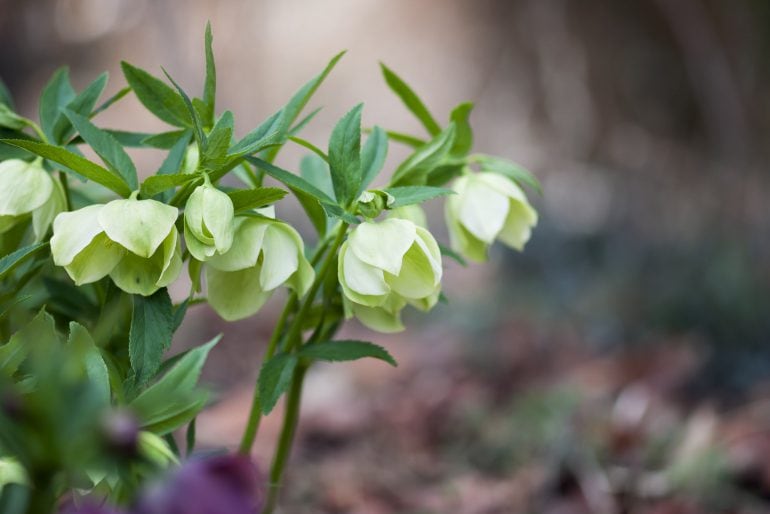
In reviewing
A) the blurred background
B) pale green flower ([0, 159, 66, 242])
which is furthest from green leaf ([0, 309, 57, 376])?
the blurred background

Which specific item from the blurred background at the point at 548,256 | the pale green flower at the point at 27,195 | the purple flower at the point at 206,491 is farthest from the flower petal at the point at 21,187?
the blurred background at the point at 548,256

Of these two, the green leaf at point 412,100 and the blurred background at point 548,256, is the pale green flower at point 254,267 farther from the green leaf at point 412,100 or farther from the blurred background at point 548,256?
the blurred background at point 548,256

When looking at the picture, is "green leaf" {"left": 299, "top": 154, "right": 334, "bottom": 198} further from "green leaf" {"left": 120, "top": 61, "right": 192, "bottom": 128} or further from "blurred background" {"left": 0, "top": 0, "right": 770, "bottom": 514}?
"blurred background" {"left": 0, "top": 0, "right": 770, "bottom": 514}

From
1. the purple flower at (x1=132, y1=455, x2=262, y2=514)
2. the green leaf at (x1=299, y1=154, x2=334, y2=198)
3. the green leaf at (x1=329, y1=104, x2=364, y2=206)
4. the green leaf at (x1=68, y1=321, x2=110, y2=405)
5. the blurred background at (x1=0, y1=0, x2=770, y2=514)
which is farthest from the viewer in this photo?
the blurred background at (x1=0, y1=0, x2=770, y2=514)

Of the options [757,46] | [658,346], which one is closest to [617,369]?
[658,346]

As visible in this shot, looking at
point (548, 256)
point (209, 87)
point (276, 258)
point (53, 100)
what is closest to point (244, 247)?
point (276, 258)
